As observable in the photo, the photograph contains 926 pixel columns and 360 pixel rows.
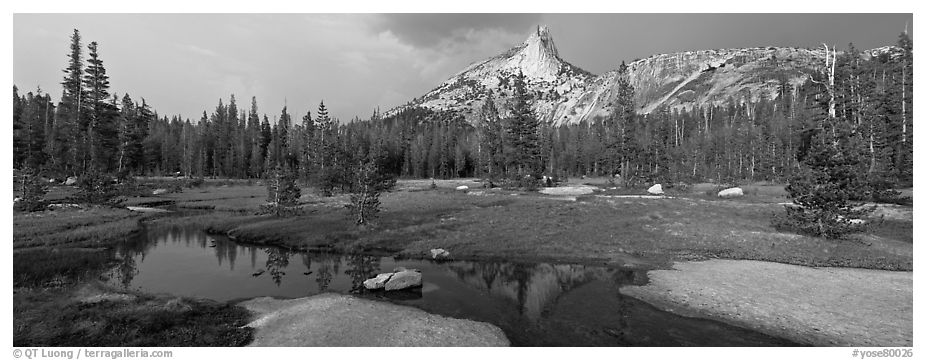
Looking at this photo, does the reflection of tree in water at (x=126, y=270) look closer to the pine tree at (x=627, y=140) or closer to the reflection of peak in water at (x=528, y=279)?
the reflection of peak in water at (x=528, y=279)

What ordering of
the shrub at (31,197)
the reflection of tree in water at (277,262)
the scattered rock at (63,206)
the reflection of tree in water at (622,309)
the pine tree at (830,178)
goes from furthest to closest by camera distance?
the scattered rock at (63,206) < the shrub at (31,197) < the pine tree at (830,178) < the reflection of tree in water at (277,262) < the reflection of tree in water at (622,309)

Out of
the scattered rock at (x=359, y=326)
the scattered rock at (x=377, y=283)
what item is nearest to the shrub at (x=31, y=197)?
the scattered rock at (x=359, y=326)

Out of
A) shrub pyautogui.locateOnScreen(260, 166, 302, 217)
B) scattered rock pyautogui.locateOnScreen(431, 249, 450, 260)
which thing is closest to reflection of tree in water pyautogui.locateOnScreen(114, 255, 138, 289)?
shrub pyautogui.locateOnScreen(260, 166, 302, 217)

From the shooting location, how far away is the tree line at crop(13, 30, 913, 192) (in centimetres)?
5772

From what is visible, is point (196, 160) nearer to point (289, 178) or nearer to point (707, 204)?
point (289, 178)

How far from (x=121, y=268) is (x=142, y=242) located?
31.8ft

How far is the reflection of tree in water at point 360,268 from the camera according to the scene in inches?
880

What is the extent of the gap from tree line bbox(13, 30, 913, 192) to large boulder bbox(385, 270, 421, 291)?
17.4 m

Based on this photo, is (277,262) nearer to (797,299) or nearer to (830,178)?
(797,299)

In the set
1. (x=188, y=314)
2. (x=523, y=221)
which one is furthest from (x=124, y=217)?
(x=523, y=221)

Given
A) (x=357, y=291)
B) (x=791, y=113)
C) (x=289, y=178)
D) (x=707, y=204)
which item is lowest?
(x=357, y=291)

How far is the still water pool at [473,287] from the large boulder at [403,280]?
21.1 inches

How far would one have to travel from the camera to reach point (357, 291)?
20.1 metres

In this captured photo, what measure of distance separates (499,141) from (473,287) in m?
82.0
